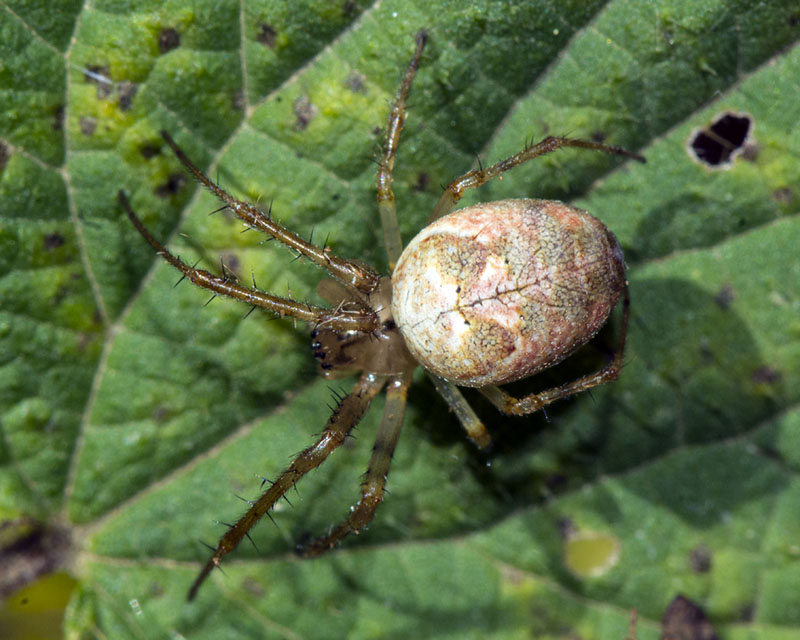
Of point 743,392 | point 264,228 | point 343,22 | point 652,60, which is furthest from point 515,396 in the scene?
point 343,22

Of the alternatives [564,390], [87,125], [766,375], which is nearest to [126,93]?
[87,125]

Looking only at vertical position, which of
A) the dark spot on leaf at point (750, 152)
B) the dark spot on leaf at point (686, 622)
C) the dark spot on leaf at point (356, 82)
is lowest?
the dark spot on leaf at point (686, 622)

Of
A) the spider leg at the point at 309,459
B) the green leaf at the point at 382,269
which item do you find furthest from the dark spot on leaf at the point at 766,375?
the spider leg at the point at 309,459

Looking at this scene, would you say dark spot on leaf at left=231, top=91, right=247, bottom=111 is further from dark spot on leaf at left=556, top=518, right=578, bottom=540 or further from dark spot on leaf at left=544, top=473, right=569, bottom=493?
dark spot on leaf at left=556, top=518, right=578, bottom=540

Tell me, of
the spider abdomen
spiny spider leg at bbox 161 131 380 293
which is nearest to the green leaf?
spiny spider leg at bbox 161 131 380 293

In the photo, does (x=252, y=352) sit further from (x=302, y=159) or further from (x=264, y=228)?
(x=302, y=159)

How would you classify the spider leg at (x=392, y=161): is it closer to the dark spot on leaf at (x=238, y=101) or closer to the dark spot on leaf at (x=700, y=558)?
the dark spot on leaf at (x=238, y=101)
